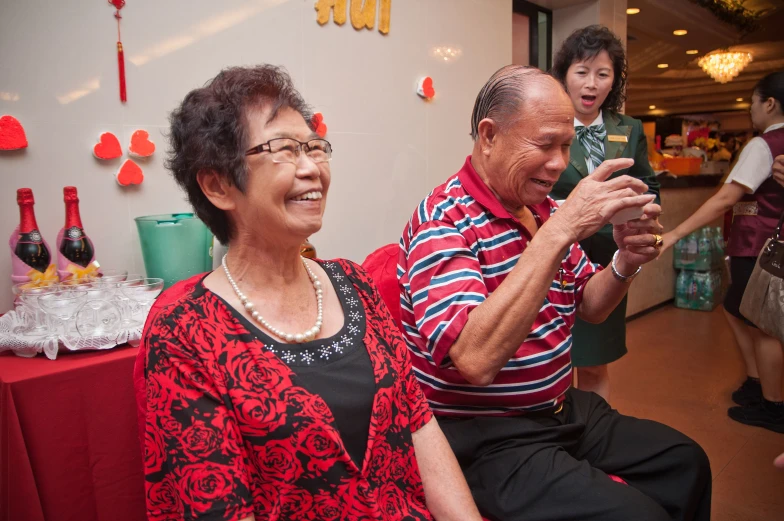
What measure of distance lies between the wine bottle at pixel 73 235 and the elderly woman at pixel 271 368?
69 cm

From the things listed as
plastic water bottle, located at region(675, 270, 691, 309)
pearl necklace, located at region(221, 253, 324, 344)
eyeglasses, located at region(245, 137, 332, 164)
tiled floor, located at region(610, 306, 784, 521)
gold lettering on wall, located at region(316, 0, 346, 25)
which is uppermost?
gold lettering on wall, located at region(316, 0, 346, 25)

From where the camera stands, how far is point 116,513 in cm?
139

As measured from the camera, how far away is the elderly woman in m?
0.90

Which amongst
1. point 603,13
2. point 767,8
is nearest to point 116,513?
point 603,13

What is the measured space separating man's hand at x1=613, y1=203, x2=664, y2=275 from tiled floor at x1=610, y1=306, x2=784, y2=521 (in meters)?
1.43

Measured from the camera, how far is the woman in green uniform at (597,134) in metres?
2.24

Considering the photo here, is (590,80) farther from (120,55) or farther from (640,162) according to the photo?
(120,55)

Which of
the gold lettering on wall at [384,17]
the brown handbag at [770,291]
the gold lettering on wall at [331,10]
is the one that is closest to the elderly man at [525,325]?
the brown handbag at [770,291]

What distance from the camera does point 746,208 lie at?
3.07 meters

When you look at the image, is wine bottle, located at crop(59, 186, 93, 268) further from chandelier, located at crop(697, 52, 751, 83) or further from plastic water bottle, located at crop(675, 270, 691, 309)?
chandelier, located at crop(697, 52, 751, 83)

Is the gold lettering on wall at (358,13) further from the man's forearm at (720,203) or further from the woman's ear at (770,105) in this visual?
the woman's ear at (770,105)

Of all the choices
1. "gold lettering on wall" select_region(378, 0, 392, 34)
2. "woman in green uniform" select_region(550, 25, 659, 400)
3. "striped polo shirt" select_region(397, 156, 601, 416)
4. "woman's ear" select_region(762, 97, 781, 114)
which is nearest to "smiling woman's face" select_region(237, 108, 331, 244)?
"striped polo shirt" select_region(397, 156, 601, 416)

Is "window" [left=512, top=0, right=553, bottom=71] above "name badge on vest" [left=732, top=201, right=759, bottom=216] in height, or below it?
above

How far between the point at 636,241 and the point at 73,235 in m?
1.66
